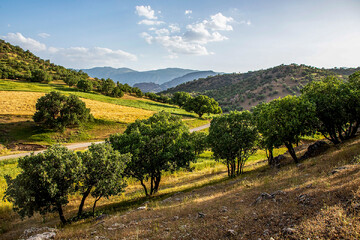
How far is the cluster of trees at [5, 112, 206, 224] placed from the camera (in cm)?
1581

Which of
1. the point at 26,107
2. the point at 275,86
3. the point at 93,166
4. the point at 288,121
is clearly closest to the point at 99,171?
the point at 93,166

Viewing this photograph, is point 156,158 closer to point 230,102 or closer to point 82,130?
point 82,130

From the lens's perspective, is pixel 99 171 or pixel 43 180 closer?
pixel 43 180

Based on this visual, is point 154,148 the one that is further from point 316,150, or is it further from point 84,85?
point 84,85

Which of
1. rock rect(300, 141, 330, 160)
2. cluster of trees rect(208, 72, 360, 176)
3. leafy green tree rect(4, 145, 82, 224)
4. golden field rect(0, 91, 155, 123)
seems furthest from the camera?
golden field rect(0, 91, 155, 123)

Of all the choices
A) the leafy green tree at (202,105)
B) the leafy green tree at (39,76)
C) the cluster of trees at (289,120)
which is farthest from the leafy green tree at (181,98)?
the cluster of trees at (289,120)

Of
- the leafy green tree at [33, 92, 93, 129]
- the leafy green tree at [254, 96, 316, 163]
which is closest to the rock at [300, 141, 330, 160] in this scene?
the leafy green tree at [254, 96, 316, 163]

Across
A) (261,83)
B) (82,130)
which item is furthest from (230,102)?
(82,130)

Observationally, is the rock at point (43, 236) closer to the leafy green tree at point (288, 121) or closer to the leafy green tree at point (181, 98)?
the leafy green tree at point (288, 121)

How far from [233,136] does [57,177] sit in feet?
70.3

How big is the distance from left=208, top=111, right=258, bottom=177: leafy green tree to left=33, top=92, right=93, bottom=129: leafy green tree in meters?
52.1

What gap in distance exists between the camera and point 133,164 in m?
23.8

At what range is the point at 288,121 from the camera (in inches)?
939

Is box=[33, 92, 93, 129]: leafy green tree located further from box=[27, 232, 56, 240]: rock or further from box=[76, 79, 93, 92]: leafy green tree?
box=[76, 79, 93, 92]: leafy green tree
